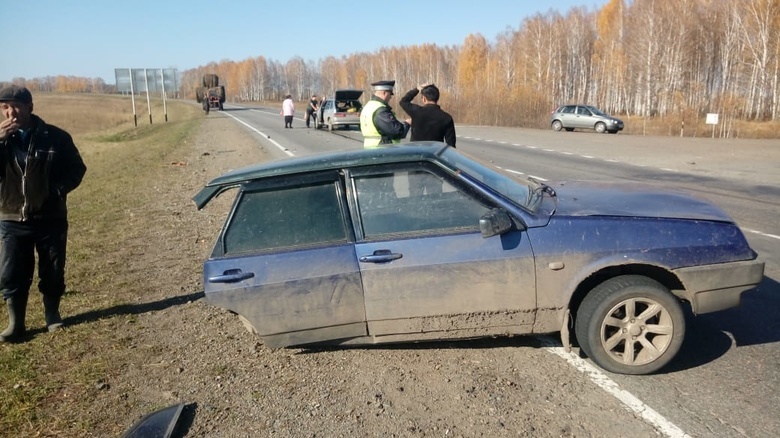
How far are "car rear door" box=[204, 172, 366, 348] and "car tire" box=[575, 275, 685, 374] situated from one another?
1514 millimetres

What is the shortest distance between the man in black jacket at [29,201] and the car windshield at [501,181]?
10.3 feet

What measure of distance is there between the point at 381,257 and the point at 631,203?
1.80 metres

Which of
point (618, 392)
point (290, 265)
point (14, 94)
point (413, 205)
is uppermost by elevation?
point (14, 94)

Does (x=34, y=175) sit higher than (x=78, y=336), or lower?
higher

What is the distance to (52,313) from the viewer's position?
506 centimetres

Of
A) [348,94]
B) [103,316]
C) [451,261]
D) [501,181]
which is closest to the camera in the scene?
[451,261]

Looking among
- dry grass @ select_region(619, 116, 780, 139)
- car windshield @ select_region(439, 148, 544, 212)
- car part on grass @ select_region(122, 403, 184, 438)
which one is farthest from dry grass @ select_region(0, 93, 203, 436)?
dry grass @ select_region(619, 116, 780, 139)

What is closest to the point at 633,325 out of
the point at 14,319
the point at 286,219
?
the point at 286,219

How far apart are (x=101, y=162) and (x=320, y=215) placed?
62.9 feet

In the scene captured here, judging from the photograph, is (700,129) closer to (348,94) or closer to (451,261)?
(348,94)

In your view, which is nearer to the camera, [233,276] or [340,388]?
[340,388]

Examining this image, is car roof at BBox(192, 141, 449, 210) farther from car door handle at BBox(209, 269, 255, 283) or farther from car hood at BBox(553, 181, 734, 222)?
car hood at BBox(553, 181, 734, 222)

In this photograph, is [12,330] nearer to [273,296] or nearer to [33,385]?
[33,385]

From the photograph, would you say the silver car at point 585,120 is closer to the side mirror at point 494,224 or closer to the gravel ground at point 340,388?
the gravel ground at point 340,388
